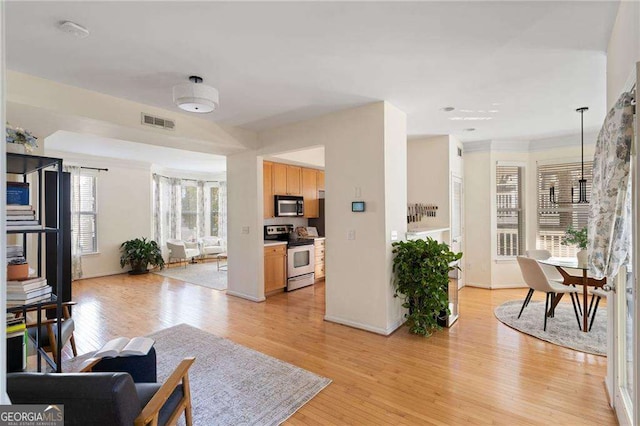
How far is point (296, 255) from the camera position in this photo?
5.78 meters

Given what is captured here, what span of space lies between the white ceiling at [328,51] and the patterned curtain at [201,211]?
6.22 metres

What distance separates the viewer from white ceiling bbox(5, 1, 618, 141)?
76.3 inches

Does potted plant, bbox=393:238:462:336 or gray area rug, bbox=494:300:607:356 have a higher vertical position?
potted plant, bbox=393:238:462:336

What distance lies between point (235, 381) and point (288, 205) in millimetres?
3798

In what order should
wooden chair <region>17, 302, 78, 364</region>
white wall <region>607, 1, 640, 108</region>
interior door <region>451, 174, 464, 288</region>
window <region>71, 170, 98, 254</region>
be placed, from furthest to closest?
window <region>71, 170, 98, 254</region> → interior door <region>451, 174, 464, 288</region> → wooden chair <region>17, 302, 78, 364</region> → white wall <region>607, 1, 640, 108</region>

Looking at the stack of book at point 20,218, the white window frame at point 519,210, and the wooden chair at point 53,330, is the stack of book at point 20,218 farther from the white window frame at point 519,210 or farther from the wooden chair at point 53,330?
the white window frame at point 519,210

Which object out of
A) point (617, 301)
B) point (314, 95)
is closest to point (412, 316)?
point (617, 301)

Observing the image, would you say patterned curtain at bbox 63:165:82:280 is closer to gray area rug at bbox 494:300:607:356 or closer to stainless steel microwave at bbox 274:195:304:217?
stainless steel microwave at bbox 274:195:304:217

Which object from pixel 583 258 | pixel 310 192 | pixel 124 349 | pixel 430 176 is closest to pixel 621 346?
pixel 583 258

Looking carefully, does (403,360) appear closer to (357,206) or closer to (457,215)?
(357,206)

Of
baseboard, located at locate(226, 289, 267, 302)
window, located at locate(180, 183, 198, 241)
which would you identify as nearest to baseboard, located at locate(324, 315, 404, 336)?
baseboard, located at locate(226, 289, 267, 302)

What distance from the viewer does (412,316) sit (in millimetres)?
3619

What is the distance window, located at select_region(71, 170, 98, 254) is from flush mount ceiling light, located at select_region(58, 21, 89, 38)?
5.71 meters

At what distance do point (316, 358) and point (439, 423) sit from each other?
1249 mm
